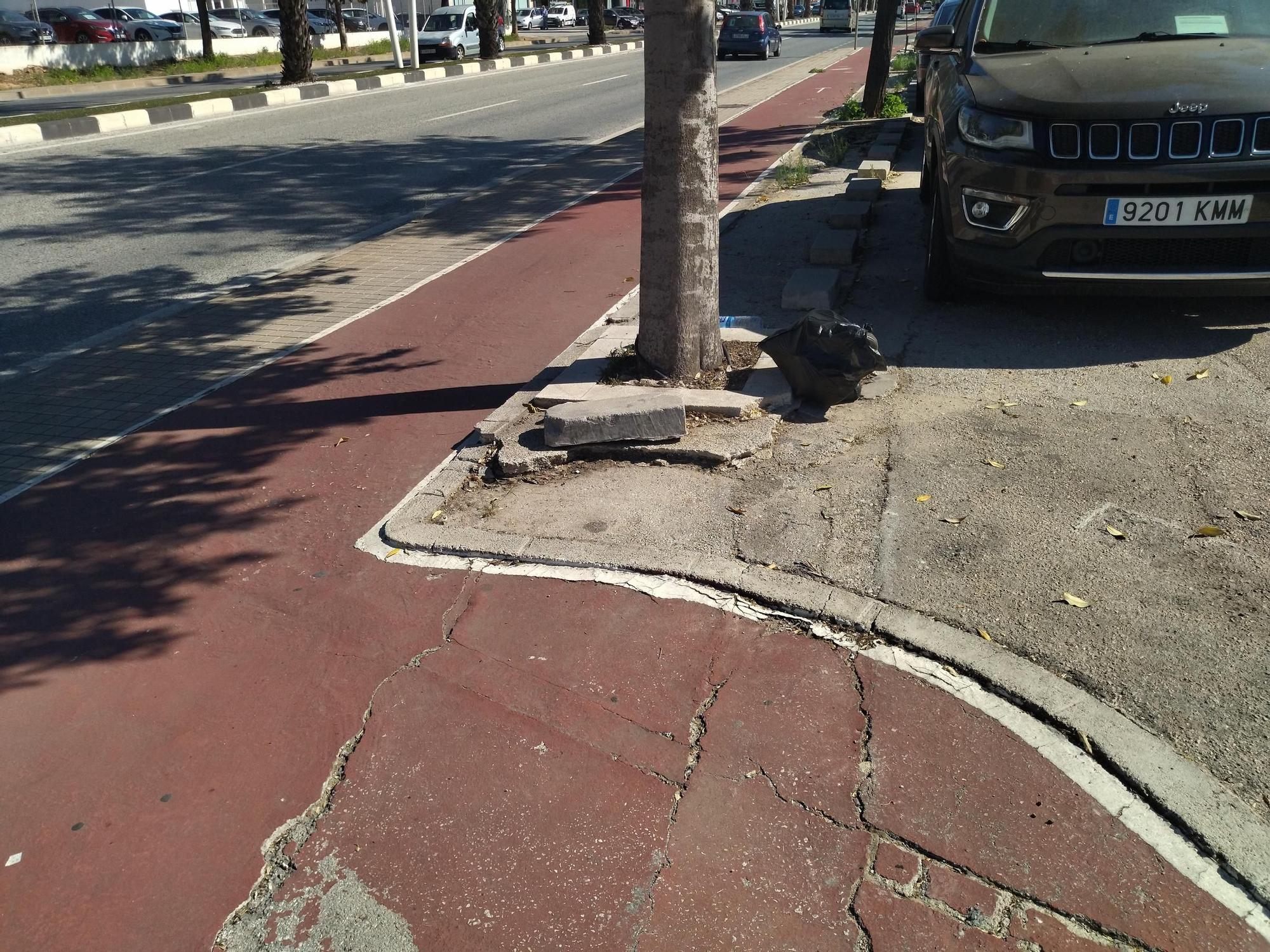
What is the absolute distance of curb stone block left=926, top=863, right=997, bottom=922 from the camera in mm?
2482

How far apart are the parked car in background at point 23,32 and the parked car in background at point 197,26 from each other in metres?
6.00

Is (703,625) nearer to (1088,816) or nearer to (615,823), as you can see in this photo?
(615,823)

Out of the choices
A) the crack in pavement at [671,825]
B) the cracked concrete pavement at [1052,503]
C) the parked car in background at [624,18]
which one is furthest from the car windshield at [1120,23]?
the parked car in background at [624,18]

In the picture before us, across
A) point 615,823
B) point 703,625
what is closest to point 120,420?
point 703,625

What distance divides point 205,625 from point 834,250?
5.33 metres

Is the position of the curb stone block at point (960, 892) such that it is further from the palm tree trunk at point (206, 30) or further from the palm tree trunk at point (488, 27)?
the palm tree trunk at point (206, 30)

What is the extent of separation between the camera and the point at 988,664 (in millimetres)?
3275

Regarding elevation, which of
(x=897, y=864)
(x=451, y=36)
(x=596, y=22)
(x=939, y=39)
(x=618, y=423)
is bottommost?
(x=897, y=864)

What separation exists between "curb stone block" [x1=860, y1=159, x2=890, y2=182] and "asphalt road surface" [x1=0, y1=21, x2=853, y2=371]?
434 cm

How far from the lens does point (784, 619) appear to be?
361cm

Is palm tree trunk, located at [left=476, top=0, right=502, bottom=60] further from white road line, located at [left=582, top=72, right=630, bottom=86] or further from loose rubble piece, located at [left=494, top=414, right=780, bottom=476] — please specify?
loose rubble piece, located at [left=494, top=414, right=780, bottom=476]

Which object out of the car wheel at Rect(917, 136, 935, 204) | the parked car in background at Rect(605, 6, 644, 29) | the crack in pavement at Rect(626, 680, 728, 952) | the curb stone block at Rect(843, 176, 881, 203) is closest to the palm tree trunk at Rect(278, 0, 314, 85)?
the curb stone block at Rect(843, 176, 881, 203)

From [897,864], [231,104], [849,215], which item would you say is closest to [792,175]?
[849,215]

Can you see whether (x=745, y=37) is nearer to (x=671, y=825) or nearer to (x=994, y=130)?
(x=994, y=130)
